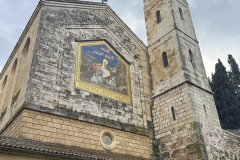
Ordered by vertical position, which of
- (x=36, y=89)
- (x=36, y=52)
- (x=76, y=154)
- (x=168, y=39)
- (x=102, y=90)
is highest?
(x=168, y=39)

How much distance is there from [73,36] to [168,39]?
5.65 meters

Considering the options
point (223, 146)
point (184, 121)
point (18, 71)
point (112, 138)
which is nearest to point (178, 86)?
point (184, 121)

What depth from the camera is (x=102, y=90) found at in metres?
12.6

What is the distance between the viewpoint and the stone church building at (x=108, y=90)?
33.1ft

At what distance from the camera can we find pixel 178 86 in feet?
43.4

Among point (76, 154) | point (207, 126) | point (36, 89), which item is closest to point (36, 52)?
point (36, 89)

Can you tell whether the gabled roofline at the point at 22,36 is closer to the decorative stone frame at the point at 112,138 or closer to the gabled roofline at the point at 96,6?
the gabled roofline at the point at 96,6

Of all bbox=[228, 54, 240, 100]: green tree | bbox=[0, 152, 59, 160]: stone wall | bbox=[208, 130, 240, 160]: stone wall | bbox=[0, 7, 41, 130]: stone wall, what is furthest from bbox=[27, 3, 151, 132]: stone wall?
bbox=[228, 54, 240, 100]: green tree

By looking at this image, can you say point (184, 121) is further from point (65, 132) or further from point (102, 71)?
point (65, 132)

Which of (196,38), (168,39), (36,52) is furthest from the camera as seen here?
(196,38)

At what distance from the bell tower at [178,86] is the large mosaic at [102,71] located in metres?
2.04

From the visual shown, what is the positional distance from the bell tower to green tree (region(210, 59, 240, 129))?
1295cm

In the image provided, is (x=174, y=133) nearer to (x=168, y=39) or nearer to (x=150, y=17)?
(x=168, y=39)

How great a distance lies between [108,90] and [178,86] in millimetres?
3669
